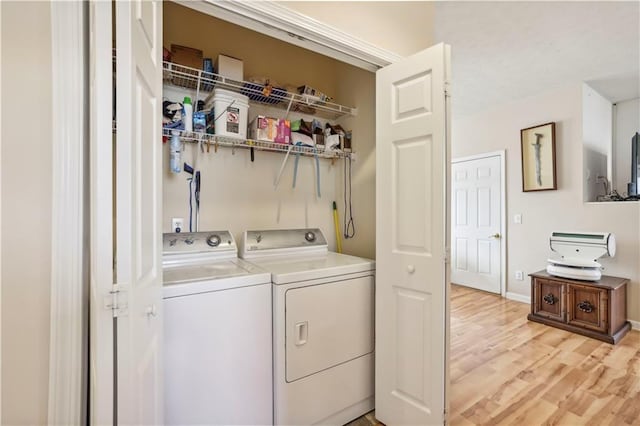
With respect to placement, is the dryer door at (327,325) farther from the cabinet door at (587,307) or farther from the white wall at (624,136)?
the white wall at (624,136)

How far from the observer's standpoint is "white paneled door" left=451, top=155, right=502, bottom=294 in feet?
13.9

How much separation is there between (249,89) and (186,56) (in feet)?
1.27

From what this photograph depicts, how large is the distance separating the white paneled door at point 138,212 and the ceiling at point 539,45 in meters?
2.21

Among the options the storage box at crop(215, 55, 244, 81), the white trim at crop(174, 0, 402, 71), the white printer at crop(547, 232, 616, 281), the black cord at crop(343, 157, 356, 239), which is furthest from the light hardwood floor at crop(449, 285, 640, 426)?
the storage box at crop(215, 55, 244, 81)

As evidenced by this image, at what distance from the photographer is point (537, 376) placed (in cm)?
222

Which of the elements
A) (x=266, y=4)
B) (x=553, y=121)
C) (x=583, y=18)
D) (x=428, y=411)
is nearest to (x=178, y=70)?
(x=266, y=4)

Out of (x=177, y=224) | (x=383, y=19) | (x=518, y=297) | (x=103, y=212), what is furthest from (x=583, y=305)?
(x=103, y=212)

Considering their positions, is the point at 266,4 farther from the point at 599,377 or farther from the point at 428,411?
the point at 599,377

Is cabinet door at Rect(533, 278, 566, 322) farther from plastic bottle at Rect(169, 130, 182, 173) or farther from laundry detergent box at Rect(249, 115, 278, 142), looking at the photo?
plastic bottle at Rect(169, 130, 182, 173)

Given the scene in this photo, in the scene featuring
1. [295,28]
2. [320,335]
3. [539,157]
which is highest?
[295,28]

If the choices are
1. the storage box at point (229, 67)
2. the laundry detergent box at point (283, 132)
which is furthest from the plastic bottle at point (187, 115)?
the laundry detergent box at point (283, 132)

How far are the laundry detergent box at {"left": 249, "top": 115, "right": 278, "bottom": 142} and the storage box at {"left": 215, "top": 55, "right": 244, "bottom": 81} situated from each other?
0.92 ft

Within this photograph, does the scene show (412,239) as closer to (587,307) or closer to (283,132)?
(283,132)

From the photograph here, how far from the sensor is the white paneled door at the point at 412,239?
1455 mm
